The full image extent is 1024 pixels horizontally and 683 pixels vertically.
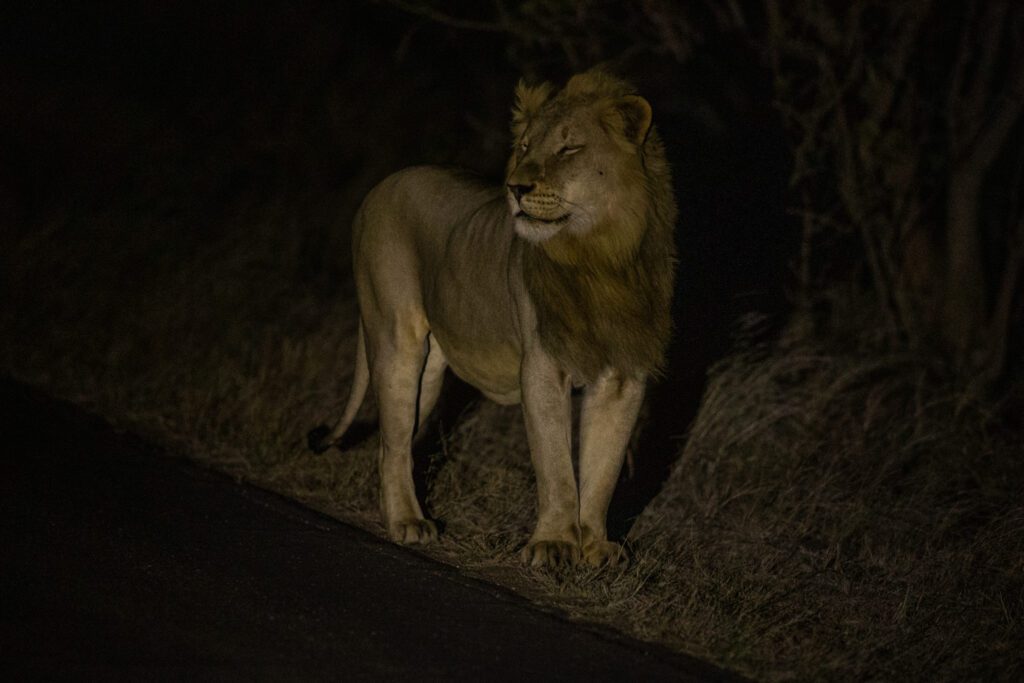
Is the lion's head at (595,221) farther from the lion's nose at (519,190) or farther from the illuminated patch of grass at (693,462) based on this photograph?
the illuminated patch of grass at (693,462)

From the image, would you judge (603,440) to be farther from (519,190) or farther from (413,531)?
(519,190)

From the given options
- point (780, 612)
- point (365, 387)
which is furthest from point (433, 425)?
point (780, 612)

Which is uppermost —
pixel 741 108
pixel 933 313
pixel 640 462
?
pixel 741 108

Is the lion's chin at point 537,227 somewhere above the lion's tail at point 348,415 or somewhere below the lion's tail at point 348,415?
above

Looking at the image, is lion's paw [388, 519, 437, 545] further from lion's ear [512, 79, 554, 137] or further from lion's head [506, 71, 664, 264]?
lion's ear [512, 79, 554, 137]

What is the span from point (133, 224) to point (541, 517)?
6.09 m

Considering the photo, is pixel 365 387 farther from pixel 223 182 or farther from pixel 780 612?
pixel 223 182

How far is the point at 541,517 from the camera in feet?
15.9

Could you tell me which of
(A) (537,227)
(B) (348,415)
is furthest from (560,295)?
(B) (348,415)

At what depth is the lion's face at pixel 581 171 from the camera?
4594 mm

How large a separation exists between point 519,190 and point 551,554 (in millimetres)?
1160

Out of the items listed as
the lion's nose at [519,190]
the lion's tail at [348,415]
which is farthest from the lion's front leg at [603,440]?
the lion's tail at [348,415]

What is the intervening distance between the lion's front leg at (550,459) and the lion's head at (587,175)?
A: 0.44m

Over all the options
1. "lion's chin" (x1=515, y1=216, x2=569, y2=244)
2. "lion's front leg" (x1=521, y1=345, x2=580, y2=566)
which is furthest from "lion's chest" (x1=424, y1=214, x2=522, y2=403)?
"lion's chin" (x1=515, y1=216, x2=569, y2=244)
